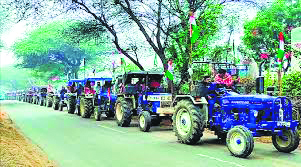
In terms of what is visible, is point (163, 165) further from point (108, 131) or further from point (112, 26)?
point (112, 26)

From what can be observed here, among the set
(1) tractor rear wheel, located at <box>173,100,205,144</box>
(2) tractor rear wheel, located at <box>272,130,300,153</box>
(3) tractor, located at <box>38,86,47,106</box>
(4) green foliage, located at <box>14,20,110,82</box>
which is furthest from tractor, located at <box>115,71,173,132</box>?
(4) green foliage, located at <box>14,20,110,82</box>

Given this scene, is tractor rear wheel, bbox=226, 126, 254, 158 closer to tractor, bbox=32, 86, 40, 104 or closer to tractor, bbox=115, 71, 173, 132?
tractor, bbox=115, 71, 173, 132

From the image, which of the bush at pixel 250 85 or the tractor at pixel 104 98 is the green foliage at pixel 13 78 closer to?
the tractor at pixel 104 98

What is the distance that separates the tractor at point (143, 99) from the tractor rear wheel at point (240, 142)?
5.20 meters

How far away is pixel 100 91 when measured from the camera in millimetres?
20672

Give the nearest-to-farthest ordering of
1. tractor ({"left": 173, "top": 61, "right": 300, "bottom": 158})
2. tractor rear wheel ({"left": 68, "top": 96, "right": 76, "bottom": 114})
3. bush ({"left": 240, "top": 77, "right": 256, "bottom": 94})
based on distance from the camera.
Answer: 1. tractor ({"left": 173, "top": 61, "right": 300, "bottom": 158})
2. bush ({"left": 240, "top": 77, "right": 256, "bottom": 94})
3. tractor rear wheel ({"left": 68, "top": 96, "right": 76, "bottom": 114})

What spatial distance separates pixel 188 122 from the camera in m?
11.2

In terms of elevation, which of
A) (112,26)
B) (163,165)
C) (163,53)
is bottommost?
(163,165)

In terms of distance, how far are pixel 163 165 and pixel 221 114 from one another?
2975mm

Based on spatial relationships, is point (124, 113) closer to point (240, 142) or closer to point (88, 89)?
point (88, 89)

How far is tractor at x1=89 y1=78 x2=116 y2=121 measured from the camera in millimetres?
19281

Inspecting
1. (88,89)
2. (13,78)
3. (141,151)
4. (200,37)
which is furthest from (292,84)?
(13,78)

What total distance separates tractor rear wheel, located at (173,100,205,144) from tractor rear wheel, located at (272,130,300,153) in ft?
6.59

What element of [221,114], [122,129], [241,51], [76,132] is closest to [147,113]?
[122,129]
